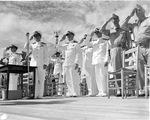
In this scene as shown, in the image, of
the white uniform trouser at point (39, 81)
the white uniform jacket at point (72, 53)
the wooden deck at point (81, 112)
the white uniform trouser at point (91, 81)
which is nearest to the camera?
the wooden deck at point (81, 112)

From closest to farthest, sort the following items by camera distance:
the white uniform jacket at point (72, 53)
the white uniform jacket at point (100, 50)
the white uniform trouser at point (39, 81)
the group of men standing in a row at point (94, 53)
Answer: the group of men standing in a row at point (94, 53), the white uniform jacket at point (100, 50), the white uniform jacket at point (72, 53), the white uniform trouser at point (39, 81)

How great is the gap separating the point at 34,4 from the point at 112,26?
292cm

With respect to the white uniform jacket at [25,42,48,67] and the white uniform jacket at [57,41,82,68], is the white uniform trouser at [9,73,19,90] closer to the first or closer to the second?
the white uniform jacket at [25,42,48,67]

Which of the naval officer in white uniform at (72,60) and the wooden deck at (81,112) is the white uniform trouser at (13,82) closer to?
the naval officer in white uniform at (72,60)

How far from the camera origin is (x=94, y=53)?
16.3 feet

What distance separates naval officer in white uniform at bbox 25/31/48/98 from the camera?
17.3ft

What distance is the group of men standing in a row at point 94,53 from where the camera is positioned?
14.4ft

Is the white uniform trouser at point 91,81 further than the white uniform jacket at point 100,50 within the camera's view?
Yes

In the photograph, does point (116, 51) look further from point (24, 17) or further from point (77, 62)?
point (24, 17)

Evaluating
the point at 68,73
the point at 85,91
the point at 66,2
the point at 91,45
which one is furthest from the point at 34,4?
the point at 85,91

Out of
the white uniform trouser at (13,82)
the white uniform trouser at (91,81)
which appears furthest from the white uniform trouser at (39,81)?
the white uniform trouser at (13,82)

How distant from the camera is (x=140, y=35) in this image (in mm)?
3869

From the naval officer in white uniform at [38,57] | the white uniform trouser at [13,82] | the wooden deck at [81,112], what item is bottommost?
the wooden deck at [81,112]

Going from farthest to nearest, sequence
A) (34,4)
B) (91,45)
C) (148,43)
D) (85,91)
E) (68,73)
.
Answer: (85,91) < (68,73) < (91,45) < (148,43) < (34,4)
